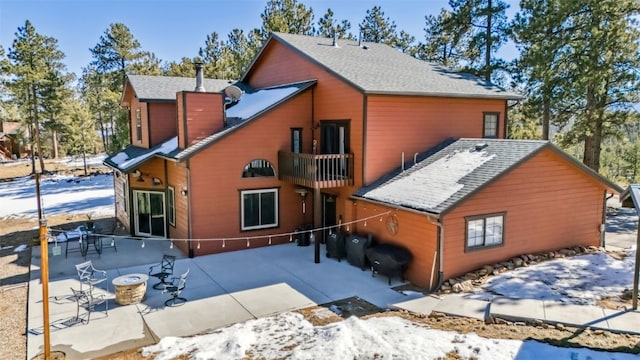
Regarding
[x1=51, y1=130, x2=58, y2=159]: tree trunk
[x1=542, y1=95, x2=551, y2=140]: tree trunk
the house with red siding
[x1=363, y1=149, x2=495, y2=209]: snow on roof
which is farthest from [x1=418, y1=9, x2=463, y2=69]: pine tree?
[x1=51, y1=130, x2=58, y2=159]: tree trunk

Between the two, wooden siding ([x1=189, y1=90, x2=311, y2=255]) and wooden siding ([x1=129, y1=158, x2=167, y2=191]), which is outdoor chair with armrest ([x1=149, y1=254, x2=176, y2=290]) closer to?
wooden siding ([x1=189, y1=90, x2=311, y2=255])

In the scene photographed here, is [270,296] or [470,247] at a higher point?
[470,247]

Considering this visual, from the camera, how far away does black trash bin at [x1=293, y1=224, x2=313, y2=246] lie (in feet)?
49.2

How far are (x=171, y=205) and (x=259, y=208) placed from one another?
320 cm

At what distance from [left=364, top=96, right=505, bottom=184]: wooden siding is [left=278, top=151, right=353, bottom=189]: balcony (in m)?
0.72

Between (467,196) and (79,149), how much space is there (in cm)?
3800

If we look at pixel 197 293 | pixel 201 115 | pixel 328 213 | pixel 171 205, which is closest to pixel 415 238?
pixel 328 213

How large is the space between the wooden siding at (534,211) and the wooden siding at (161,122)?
12286 millimetres

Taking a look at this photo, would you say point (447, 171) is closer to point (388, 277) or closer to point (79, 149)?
point (388, 277)

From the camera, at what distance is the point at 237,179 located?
568 inches

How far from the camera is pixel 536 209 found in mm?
12344

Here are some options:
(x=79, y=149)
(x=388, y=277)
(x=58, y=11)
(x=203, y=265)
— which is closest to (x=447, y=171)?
(x=388, y=277)

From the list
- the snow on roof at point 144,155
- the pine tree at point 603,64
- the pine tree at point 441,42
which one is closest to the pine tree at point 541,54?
the pine tree at point 603,64

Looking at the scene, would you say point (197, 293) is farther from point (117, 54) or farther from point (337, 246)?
point (117, 54)
